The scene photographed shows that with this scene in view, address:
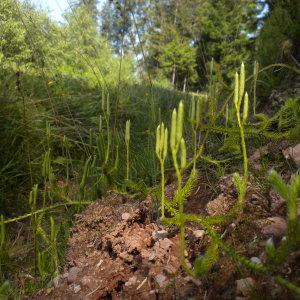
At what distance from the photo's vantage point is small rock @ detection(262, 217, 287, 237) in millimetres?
1398

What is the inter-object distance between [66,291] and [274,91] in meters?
2.78

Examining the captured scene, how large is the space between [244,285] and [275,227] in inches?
12.1

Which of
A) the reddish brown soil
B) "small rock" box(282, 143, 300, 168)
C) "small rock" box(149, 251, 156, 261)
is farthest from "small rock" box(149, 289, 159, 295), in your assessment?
"small rock" box(282, 143, 300, 168)

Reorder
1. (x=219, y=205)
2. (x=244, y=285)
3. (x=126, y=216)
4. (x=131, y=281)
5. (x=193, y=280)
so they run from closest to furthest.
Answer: (x=244, y=285), (x=193, y=280), (x=131, y=281), (x=219, y=205), (x=126, y=216)

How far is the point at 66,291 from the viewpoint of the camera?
61.4 inches

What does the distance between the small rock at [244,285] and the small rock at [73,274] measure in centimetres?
66

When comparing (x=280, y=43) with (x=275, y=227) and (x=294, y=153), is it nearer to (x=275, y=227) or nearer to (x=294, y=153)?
(x=294, y=153)

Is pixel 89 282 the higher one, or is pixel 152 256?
pixel 152 256

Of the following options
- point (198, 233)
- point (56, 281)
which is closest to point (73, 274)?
point (56, 281)

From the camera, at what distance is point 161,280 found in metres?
1.41

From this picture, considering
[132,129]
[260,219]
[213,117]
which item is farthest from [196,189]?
[132,129]

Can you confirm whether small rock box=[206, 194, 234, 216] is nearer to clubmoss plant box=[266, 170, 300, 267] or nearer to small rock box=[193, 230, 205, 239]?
small rock box=[193, 230, 205, 239]

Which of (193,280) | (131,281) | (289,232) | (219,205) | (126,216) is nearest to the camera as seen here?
(289,232)

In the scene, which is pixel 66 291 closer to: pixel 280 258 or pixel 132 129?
pixel 280 258
